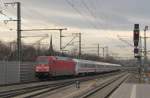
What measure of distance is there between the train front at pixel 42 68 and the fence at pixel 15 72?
4.53ft

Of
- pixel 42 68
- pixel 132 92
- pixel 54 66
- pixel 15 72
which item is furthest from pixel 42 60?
pixel 132 92

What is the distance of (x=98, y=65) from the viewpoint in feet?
305

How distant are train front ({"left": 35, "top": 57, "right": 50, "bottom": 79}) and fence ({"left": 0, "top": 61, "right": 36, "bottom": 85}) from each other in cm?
138

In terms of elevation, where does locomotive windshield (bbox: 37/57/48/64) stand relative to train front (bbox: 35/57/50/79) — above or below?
above

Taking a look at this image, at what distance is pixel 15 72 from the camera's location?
49094 millimetres

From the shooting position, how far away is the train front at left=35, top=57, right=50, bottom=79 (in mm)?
52594

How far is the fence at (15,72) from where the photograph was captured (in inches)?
1803

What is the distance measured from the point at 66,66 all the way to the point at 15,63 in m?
13.5

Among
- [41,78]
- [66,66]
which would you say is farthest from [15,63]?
[66,66]

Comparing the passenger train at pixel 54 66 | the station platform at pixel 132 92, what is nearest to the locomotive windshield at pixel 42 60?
the passenger train at pixel 54 66

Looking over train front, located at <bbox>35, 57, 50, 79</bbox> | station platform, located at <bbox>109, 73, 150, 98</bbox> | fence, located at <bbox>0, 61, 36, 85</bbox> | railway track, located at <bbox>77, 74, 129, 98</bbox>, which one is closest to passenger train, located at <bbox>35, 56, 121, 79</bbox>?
train front, located at <bbox>35, 57, 50, 79</bbox>

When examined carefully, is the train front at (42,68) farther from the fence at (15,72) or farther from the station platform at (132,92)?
the station platform at (132,92)

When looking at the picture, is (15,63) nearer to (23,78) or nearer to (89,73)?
(23,78)

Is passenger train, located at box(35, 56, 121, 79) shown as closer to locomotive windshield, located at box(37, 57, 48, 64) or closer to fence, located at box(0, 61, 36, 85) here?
locomotive windshield, located at box(37, 57, 48, 64)
